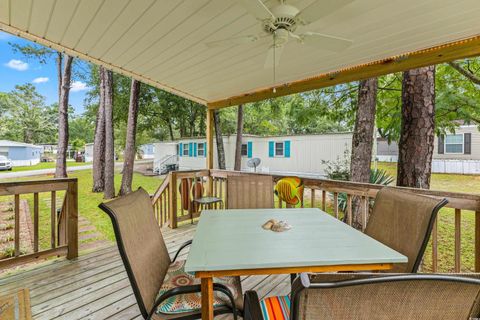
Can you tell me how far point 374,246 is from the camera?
1501 millimetres

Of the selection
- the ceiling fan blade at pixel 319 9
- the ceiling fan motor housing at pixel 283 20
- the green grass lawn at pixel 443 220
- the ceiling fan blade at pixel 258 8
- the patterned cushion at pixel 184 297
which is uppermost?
the ceiling fan motor housing at pixel 283 20

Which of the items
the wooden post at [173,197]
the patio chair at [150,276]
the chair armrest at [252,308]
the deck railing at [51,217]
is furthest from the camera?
the wooden post at [173,197]

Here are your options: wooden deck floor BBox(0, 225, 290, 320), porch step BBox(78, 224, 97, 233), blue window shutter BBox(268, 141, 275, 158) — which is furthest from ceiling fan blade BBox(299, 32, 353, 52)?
blue window shutter BBox(268, 141, 275, 158)

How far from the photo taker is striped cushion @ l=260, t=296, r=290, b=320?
130 centimetres

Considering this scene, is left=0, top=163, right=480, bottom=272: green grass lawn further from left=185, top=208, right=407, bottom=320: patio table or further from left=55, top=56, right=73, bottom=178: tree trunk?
left=185, top=208, right=407, bottom=320: patio table

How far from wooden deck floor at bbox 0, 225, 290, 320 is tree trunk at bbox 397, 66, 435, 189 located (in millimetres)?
2228

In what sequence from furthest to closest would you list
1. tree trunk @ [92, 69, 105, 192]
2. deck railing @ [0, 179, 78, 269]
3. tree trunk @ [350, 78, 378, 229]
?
tree trunk @ [92, 69, 105, 192], tree trunk @ [350, 78, 378, 229], deck railing @ [0, 179, 78, 269]

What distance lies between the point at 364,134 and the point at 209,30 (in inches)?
142

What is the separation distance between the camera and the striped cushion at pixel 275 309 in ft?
4.26

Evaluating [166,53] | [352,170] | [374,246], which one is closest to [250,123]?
[352,170]

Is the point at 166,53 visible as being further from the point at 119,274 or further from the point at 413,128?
the point at 413,128

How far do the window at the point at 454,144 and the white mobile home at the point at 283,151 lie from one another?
6.02m

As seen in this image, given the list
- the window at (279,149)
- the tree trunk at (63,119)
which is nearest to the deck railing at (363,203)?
the window at (279,149)

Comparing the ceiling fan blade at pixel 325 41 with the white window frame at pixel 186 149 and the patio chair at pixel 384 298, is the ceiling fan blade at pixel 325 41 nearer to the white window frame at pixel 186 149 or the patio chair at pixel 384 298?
the patio chair at pixel 384 298
